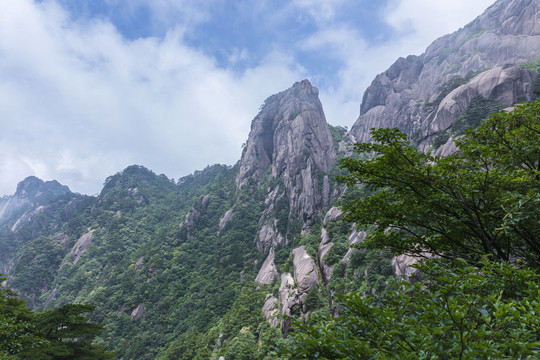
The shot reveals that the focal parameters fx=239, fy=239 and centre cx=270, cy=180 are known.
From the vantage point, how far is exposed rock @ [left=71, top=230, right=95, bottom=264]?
7619 centimetres

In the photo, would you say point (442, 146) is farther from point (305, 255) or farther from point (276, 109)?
point (276, 109)

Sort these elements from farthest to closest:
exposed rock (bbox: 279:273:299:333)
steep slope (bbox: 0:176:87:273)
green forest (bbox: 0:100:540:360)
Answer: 1. steep slope (bbox: 0:176:87:273)
2. exposed rock (bbox: 279:273:299:333)
3. green forest (bbox: 0:100:540:360)

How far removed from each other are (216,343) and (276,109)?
241ft

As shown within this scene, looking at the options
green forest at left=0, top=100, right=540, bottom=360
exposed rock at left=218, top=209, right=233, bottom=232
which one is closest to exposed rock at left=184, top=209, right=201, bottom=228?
green forest at left=0, top=100, right=540, bottom=360

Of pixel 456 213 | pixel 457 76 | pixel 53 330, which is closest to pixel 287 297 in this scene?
pixel 53 330

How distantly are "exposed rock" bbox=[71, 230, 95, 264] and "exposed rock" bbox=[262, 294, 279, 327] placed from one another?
7135 cm

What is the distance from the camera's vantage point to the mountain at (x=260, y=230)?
103 ft

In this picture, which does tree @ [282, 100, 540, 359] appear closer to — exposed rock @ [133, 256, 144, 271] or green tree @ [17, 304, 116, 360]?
green tree @ [17, 304, 116, 360]

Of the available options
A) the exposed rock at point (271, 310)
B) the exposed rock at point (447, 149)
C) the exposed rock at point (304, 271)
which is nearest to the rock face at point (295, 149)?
the exposed rock at point (304, 271)

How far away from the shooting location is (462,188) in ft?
17.6

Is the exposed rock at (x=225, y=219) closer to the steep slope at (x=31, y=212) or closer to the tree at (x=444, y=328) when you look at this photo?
the tree at (x=444, y=328)

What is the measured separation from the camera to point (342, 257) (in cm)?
2883

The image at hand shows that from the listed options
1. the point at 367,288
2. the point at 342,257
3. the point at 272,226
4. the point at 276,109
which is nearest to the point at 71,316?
the point at 367,288

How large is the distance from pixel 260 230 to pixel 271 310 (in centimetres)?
2638
